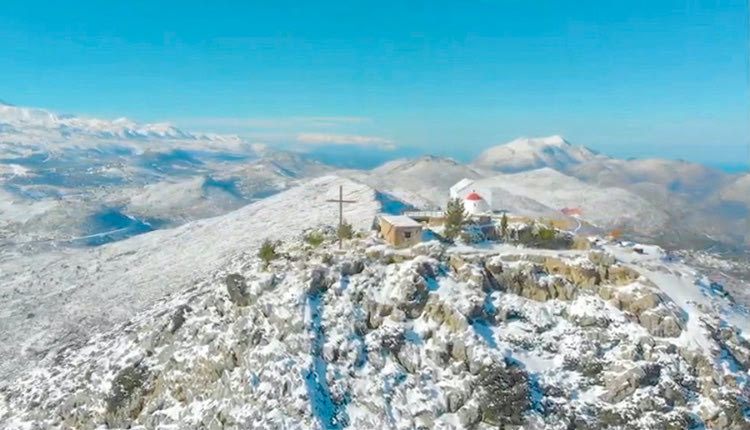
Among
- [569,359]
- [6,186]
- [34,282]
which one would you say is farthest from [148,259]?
[6,186]

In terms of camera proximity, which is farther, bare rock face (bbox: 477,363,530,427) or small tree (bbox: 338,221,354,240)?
small tree (bbox: 338,221,354,240)

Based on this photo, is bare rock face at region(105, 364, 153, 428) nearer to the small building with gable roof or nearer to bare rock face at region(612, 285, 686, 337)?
the small building with gable roof

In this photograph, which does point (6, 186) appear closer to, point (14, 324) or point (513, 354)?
point (14, 324)

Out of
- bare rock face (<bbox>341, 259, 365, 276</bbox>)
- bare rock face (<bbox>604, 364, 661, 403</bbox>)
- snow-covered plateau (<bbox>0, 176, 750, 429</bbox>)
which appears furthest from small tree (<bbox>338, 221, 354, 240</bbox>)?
bare rock face (<bbox>604, 364, 661, 403</bbox>)

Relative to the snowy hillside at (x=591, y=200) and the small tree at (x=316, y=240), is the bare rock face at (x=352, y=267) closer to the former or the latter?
the small tree at (x=316, y=240)

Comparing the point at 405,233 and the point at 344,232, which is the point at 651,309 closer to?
the point at 405,233

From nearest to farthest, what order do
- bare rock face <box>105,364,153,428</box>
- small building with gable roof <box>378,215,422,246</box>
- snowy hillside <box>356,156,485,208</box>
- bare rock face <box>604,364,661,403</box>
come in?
1. bare rock face <box>604,364,661,403</box>
2. bare rock face <box>105,364,153,428</box>
3. small building with gable roof <box>378,215,422,246</box>
4. snowy hillside <box>356,156,485,208</box>

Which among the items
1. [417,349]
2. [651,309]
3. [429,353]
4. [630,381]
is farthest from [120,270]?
[651,309]
